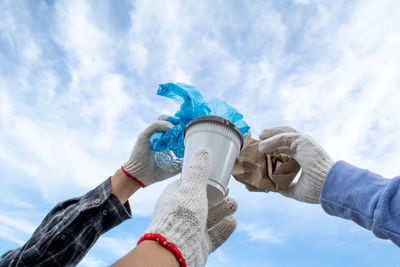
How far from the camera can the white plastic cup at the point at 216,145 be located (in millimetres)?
841

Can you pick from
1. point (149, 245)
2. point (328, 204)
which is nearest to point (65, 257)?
point (149, 245)

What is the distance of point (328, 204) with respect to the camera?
0.85 m

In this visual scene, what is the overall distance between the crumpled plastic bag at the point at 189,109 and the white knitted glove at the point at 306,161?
0.14 metres

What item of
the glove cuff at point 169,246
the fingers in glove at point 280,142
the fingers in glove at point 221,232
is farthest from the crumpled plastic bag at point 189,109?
the glove cuff at point 169,246

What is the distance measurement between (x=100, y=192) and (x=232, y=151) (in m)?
0.72

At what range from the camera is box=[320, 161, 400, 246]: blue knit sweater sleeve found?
2.19ft

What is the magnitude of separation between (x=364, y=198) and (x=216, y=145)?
0.47m

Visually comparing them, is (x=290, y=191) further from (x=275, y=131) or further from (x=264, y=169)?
(x=275, y=131)

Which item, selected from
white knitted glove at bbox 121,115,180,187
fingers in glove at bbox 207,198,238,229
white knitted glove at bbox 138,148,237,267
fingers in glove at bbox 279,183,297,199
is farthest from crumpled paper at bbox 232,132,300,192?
white knitted glove at bbox 121,115,180,187

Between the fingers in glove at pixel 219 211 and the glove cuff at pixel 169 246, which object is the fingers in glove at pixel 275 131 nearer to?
the fingers in glove at pixel 219 211

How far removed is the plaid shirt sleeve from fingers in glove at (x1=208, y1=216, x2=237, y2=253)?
1.54 ft

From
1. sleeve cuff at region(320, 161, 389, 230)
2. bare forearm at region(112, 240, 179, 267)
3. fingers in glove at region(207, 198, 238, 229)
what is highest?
sleeve cuff at region(320, 161, 389, 230)

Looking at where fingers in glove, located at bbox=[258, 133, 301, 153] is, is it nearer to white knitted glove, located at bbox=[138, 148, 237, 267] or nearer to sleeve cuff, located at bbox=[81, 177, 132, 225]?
white knitted glove, located at bbox=[138, 148, 237, 267]

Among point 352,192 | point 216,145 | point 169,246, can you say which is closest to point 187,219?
point 169,246
